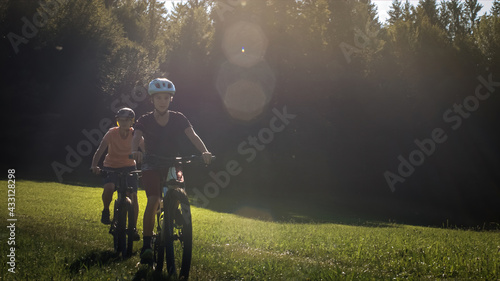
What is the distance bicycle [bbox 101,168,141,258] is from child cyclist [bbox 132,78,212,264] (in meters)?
1.25

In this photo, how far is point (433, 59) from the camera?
146ft

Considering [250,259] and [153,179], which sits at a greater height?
[153,179]

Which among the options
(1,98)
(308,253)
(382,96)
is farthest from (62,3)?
(308,253)

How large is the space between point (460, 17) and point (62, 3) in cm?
4569

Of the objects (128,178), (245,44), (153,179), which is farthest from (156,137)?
(245,44)

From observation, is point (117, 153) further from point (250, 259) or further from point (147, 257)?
point (250, 259)

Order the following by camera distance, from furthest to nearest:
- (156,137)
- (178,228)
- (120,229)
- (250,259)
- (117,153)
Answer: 1. (117,153)
2. (120,229)
3. (250,259)
4. (156,137)
5. (178,228)

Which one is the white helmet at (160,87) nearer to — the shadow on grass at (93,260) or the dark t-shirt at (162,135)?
the dark t-shirt at (162,135)

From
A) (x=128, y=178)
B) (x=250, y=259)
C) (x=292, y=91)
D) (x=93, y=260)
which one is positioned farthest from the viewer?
(x=292, y=91)

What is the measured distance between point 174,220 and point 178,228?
21cm

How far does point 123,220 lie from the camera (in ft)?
27.1

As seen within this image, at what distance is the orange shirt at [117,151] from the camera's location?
30.6 ft

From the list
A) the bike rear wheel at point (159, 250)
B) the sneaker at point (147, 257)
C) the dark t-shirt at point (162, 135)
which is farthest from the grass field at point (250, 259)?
the dark t-shirt at point (162, 135)

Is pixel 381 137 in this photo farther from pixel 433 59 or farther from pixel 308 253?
pixel 308 253
